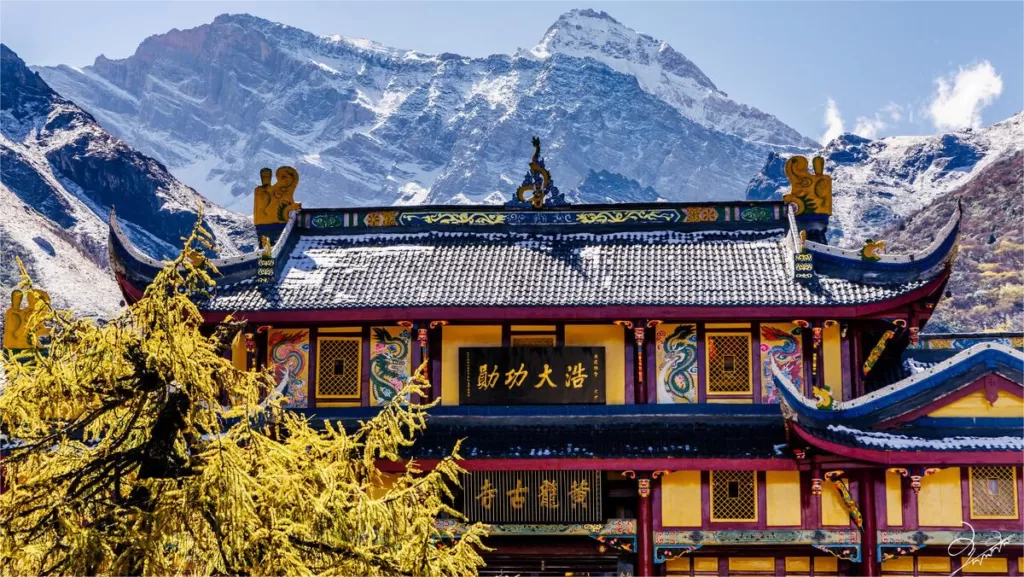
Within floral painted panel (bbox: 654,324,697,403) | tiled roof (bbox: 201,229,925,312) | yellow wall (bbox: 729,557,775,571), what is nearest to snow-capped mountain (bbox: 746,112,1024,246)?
tiled roof (bbox: 201,229,925,312)

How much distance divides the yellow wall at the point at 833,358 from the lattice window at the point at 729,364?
3.75ft

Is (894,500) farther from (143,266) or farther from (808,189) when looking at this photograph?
(143,266)

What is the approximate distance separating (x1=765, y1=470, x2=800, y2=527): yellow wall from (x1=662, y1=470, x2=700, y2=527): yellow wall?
1.03m

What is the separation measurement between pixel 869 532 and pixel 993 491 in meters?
1.87

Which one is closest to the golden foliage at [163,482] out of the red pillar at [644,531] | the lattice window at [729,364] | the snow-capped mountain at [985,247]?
the red pillar at [644,531]

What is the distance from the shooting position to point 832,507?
716 inches

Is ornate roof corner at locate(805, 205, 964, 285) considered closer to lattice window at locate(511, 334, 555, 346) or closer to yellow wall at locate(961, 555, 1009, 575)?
yellow wall at locate(961, 555, 1009, 575)

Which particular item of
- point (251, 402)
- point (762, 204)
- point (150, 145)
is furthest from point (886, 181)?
point (251, 402)

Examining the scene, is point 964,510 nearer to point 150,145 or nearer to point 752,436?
point 752,436

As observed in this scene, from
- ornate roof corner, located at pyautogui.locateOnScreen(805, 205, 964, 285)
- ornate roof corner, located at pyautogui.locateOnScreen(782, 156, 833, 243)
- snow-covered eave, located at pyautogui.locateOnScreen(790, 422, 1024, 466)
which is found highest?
ornate roof corner, located at pyautogui.locateOnScreen(782, 156, 833, 243)

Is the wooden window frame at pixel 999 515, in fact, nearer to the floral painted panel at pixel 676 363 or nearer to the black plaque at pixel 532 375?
the floral painted panel at pixel 676 363

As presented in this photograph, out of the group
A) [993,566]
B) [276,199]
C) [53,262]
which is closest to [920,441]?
[993,566]

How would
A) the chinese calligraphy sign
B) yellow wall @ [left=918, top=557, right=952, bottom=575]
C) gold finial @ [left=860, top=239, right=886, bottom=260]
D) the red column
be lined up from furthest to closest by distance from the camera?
1. the red column
2. gold finial @ [left=860, top=239, right=886, bottom=260]
3. the chinese calligraphy sign
4. yellow wall @ [left=918, top=557, right=952, bottom=575]

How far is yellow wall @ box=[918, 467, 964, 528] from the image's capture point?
58.4 ft
